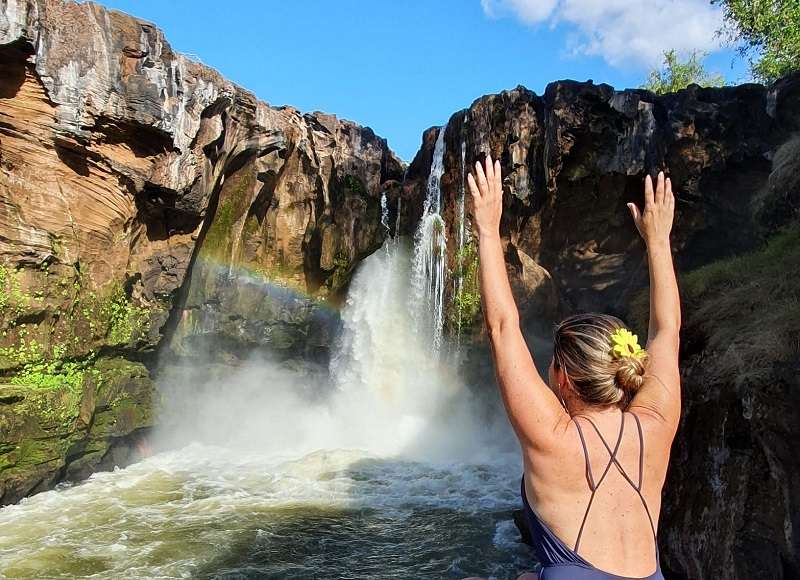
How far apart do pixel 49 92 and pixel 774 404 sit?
10469mm

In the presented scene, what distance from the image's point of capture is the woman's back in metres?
1.68

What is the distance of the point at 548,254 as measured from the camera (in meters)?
16.3

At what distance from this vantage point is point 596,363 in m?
1.76

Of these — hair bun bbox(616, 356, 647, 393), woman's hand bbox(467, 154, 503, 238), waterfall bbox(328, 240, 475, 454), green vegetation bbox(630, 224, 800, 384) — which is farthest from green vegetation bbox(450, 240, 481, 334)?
hair bun bbox(616, 356, 647, 393)

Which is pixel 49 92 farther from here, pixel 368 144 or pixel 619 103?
pixel 619 103

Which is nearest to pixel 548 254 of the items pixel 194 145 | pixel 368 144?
pixel 368 144

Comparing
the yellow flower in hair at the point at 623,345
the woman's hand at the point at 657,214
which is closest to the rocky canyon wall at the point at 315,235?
the woman's hand at the point at 657,214

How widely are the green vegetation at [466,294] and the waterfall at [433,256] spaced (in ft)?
1.50

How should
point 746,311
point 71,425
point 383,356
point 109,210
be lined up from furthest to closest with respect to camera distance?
point 383,356
point 109,210
point 71,425
point 746,311

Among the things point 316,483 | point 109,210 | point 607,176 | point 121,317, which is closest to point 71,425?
point 121,317

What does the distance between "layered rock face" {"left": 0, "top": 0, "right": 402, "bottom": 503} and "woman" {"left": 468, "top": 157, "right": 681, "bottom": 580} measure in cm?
965

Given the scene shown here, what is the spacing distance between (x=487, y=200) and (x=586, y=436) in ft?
2.51

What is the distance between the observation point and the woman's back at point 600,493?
1.68 m

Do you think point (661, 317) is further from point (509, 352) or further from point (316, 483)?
point (316, 483)
